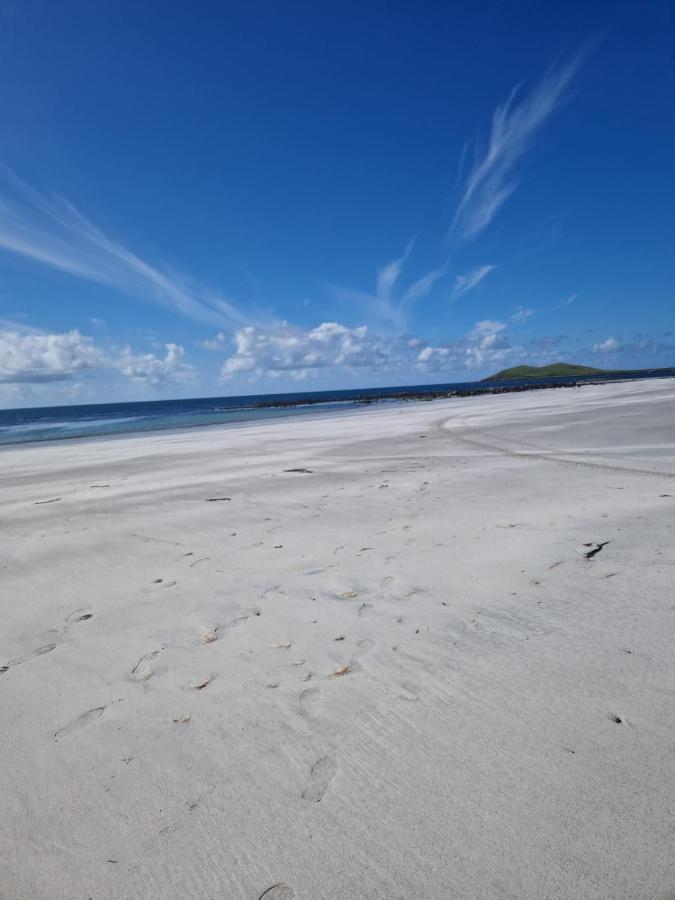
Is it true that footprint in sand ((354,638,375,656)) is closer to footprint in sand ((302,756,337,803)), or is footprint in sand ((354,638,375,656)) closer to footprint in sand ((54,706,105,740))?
footprint in sand ((302,756,337,803))

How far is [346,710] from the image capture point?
8.18ft

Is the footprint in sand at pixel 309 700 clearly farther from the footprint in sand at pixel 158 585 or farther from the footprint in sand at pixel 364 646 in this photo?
the footprint in sand at pixel 158 585

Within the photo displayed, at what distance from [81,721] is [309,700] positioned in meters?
1.29

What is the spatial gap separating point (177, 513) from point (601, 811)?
611 cm

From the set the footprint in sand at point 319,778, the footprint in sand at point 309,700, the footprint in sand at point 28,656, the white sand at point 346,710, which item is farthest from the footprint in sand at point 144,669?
the footprint in sand at point 319,778

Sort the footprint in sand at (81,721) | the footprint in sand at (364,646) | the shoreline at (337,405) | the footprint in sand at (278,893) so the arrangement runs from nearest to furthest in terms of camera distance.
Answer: the footprint in sand at (278,893) → the footprint in sand at (81,721) → the footprint in sand at (364,646) → the shoreline at (337,405)

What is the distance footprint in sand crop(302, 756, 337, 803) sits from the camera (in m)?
1.97

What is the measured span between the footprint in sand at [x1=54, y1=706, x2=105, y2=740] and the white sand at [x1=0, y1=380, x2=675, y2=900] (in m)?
Answer: 0.01

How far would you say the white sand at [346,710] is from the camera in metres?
1.69

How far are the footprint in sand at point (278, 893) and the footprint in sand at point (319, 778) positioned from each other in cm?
34

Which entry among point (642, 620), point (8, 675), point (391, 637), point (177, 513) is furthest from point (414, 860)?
point (177, 513)

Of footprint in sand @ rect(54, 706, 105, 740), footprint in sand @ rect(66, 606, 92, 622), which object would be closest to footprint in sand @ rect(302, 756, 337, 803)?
footprint in sand @ rect(54, 706, 105, 740)

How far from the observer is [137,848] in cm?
178

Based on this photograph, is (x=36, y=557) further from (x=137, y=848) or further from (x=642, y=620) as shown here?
(x=642, y=620)
